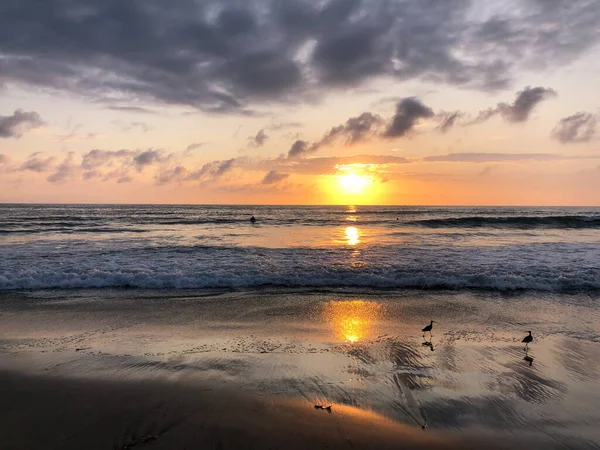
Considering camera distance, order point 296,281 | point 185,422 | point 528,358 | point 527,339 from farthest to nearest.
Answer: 1. point 296,281
2. point 527,339
3. point 528,358
4. point 185,422

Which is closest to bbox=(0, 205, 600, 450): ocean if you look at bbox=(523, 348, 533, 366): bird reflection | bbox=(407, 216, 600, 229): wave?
bbox=(523, 348, 533, 366): bird reflection

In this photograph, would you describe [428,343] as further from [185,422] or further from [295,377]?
[185,422]

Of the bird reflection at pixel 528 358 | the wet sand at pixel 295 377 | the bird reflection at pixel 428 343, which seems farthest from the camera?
the bird reflection at pixel 428 343

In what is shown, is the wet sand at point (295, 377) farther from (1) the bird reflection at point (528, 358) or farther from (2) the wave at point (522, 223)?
(2) the wave at point (522, 223)

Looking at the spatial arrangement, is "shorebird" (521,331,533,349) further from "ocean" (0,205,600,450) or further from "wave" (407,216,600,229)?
"wave" (407,216,600,229)

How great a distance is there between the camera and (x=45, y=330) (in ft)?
25.4

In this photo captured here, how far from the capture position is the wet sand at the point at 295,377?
4277 millimetres

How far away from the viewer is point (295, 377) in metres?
5.64

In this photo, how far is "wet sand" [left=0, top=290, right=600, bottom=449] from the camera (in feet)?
14.0

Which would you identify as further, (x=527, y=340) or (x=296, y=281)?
(x=296, y=281)

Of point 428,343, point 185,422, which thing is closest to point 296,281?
point 428,343

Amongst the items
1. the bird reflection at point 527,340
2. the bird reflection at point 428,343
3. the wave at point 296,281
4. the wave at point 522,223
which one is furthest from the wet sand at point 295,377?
the wave at point 522,223

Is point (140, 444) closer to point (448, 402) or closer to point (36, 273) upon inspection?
point (448, 402)

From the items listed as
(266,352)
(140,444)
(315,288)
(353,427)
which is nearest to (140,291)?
(315,288)
